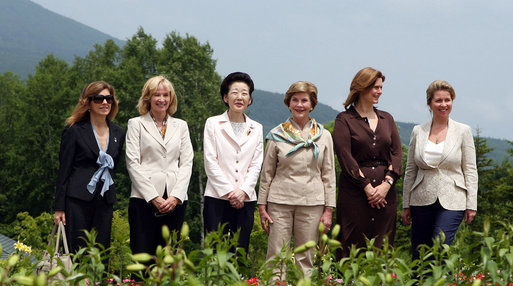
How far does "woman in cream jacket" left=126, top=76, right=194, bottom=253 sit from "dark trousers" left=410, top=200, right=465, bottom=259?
97.8 inches

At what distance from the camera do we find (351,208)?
250 inches

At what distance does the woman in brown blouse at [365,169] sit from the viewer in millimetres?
6258

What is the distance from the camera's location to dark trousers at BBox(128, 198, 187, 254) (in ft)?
20.5

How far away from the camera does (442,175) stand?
646 cm

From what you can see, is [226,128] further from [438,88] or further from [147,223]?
[438,88]

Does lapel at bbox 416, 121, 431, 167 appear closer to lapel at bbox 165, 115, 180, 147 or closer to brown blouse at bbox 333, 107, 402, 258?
brown blouse at bbox 333, 107, 402, 258

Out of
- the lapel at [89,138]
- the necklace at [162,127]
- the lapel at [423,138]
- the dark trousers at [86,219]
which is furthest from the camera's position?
the lapel at [423,138]

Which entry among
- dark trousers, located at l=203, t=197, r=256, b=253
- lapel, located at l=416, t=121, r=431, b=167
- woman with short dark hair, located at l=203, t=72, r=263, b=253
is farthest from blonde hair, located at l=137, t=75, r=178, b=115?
lapel, located at l=416, t=121, r=431, b=167

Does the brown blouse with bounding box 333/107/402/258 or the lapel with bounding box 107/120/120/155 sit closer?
the lapel with bounding box 107/120/120/155

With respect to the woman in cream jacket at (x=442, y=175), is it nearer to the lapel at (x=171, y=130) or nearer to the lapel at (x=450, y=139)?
the lapel at (x=450, y=139)

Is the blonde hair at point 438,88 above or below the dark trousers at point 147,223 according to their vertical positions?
above

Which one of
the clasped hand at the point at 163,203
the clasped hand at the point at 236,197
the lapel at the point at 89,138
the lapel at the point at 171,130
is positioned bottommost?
the clasped hand at the point at 163,203

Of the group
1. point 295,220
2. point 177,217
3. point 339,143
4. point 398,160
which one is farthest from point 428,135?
point 177,217

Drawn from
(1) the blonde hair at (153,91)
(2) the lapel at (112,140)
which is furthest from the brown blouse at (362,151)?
(2) the lapel at (112,140)
